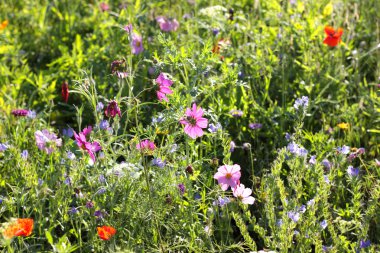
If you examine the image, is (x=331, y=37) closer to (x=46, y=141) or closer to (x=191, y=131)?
(x=191, y=131)

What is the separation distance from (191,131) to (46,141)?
2.14ft

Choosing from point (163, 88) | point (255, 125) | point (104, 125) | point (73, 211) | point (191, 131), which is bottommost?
point (73, 211)

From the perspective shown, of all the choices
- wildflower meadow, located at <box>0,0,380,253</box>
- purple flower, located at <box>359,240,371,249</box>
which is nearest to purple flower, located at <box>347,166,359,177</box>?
wildflower meadow, located at <box>0,0,380,253</box>

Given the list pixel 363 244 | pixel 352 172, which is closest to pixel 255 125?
pixel 352 172

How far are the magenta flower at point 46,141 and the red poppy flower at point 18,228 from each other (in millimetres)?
489

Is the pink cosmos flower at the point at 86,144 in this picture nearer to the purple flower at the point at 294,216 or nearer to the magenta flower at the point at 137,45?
the purple flower at the point at 294,216

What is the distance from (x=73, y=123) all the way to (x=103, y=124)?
0.92 metres

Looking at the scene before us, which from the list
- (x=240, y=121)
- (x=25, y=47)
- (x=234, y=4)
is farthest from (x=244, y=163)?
(x=25, y=47)

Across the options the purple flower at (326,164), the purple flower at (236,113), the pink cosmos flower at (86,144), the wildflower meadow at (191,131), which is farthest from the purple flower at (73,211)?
the purple flower at (326,164)

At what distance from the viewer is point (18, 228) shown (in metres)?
2.02

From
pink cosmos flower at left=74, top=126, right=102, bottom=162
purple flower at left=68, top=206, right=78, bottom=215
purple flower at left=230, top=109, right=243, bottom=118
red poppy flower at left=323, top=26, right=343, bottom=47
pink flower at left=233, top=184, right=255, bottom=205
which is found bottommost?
purple flower at left=68, top=206, right=78, bottom=215

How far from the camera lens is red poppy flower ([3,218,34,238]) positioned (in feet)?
6.19

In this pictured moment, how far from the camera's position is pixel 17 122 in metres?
3.03

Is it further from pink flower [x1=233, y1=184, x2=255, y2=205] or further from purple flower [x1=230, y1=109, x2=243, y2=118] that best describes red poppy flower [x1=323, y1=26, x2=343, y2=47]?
pink flower [x1=233, y1=184, x2=255, y2=205]
